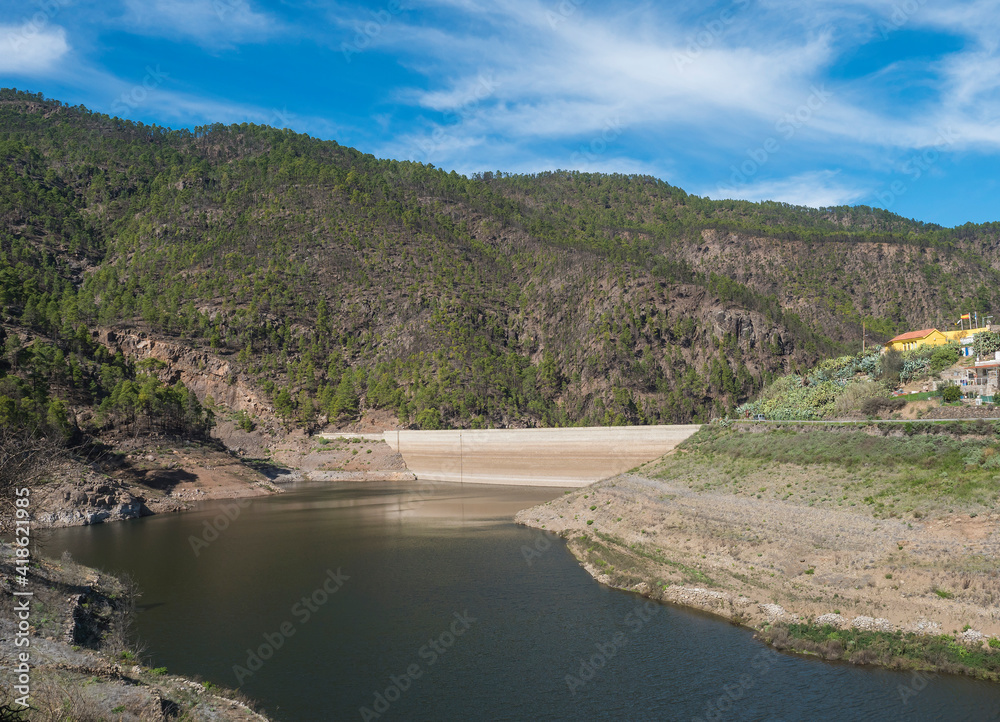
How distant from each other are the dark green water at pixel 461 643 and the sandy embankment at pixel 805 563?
185 centimetres

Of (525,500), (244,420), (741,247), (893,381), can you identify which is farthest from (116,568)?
(741,247)

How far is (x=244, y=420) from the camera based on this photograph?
11119 cm

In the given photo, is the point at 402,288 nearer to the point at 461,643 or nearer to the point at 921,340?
the point at 921,340

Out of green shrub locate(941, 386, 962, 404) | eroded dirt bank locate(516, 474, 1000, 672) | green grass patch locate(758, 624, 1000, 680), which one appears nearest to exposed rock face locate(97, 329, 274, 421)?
eroded dirt bank locate(516, 474, 1000, 672)

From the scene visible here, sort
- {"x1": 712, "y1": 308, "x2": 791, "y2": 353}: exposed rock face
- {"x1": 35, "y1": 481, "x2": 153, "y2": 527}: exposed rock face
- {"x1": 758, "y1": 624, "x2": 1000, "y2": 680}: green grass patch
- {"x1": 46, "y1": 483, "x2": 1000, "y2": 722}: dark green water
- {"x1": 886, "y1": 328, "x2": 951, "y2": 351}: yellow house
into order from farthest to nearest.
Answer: {"x1": 712, "y1": 308, "x2": 791, "y2": 353}: exposed rock face, {"x1": 886, "y1": 328, "x2": 951, "y2": 351}: yellow house, {"x1": 35, "y1": 481, "x2": 153, "y2": 527}: exposed rock face, {"x1": 758, "y1": 624, "x2": 1000, "y2": 680}: green grass patch, {"x1": 46, "y1": 483, "x2": 1000, "y2": 722}: dark green water

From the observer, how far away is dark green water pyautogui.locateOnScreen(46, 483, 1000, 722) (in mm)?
20109

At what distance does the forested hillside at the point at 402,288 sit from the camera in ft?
378

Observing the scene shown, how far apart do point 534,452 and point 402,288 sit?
69.9m

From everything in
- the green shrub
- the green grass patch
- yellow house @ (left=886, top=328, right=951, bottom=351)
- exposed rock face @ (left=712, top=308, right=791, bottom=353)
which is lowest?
the green grass patch

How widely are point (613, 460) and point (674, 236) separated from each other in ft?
418

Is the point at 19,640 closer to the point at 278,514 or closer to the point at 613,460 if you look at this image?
the point at 278,514

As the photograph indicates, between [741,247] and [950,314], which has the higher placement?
[741,247]

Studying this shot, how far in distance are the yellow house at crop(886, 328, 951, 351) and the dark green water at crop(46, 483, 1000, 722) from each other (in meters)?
50.8

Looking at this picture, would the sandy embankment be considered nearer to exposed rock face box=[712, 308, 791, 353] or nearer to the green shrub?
the green shrub
